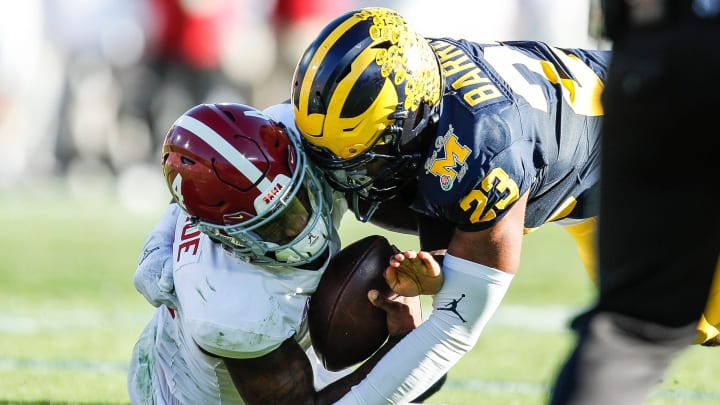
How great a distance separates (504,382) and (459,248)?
1547 mm

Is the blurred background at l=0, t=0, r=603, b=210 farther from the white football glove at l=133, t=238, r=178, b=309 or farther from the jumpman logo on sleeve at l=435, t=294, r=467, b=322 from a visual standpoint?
the jumpman logo on sleeve at l=435, t=294, r=467, b=322

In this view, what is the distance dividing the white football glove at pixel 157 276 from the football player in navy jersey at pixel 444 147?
22.5 inches

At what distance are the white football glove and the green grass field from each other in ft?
2.46

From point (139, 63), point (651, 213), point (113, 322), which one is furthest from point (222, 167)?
point (139, 63)

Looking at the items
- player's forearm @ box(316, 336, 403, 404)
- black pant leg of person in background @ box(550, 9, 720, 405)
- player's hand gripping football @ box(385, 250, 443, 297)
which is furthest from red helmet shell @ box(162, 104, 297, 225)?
black pant leg of person in background @ box(550, 9, 720, 405)

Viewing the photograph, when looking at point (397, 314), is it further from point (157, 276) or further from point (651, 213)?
point (651, 213)

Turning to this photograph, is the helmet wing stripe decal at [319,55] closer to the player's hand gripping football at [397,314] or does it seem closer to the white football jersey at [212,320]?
the white football jersey at [212,320]

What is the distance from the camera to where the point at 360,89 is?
3.22 meters

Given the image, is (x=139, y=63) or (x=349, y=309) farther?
(x=139, y=63)

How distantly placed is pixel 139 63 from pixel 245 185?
10.9 metres

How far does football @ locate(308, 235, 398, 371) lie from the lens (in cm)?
329

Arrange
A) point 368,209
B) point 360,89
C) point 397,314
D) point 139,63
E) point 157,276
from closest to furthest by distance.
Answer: point 360,89 → point 397,314 → point 157,276 → point 368,209 → point 139,63

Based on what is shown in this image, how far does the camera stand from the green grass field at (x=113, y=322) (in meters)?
4.32

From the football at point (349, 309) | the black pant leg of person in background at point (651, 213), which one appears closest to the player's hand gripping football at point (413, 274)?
the football at point (349, 309)
